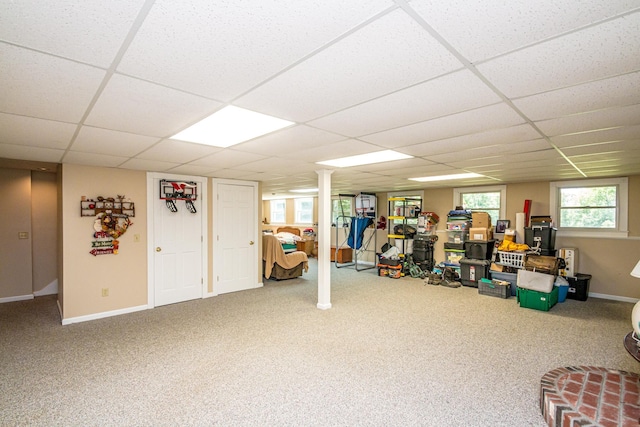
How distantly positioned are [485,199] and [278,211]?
740 cm

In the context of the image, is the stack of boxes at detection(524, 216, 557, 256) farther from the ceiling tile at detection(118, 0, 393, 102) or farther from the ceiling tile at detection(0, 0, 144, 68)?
the ceiling tile at detection(0, 0, 144, 68)

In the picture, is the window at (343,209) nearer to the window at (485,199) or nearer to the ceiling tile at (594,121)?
the window at (485,199)

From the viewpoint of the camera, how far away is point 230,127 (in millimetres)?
2424

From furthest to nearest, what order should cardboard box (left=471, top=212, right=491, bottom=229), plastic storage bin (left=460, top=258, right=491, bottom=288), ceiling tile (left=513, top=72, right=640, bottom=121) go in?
1. cardboard box (left=471, top=212, right=491, bottom=229)
2. plastic storage bin (left=460, top=258, right=491, bottom=288)
3. ceiling tile (left=513, top=72, right=640, bottom=121)

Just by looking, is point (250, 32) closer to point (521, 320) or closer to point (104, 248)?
point (104, 248)

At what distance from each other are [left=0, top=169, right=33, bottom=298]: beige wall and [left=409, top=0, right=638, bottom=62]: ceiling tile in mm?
6741

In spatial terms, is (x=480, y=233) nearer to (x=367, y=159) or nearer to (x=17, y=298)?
(x=367, y=159)

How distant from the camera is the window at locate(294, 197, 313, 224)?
421 inches

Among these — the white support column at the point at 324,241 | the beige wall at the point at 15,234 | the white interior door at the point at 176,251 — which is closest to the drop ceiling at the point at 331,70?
the white support column at the point at 324,241

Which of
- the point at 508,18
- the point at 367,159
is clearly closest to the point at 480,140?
the point at 367,159

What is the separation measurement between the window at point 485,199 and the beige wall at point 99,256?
6.48 meters

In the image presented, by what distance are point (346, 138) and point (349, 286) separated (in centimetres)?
404

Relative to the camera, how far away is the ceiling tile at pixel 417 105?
162 cm

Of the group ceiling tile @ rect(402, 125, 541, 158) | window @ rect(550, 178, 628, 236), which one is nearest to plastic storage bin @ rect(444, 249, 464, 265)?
window @ rect(550, 178, 628, 236)
